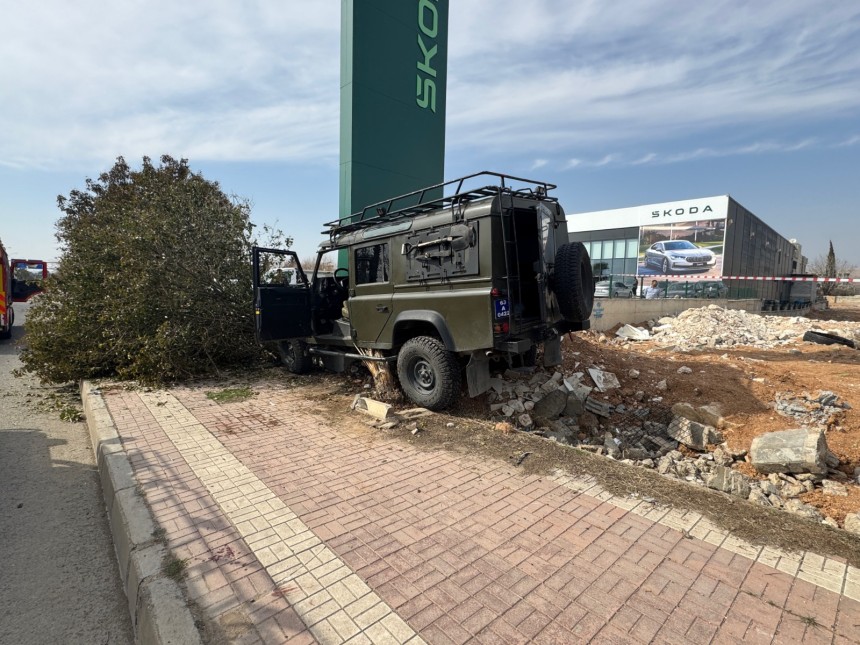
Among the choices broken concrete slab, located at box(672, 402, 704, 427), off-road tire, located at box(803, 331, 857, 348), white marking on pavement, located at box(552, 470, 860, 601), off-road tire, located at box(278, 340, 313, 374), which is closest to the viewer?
white marking on pavement, located at box(552, 470, 860, 601)

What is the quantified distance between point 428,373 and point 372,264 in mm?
1766

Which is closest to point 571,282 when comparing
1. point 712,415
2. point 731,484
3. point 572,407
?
point 572,407

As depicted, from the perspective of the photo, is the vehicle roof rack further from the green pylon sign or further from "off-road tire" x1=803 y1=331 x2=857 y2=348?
"off-road tire" x1=803 y1=331 x2=857 y2=348

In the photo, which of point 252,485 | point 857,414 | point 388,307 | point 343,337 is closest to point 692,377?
point 857,414

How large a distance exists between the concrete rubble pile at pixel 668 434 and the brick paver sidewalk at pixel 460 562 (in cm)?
141

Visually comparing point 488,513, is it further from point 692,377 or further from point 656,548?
point 692,377

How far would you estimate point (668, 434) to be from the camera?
6.00m

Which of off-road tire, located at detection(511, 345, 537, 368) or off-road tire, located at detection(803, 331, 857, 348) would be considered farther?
off-road tire, located at detection(803, 331, 857, 348)

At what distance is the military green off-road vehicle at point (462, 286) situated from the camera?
502 cm

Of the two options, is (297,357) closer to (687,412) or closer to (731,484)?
(687,412)

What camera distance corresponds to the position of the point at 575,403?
250 inches

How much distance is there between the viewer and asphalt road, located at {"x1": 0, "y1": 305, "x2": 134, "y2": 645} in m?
2.61

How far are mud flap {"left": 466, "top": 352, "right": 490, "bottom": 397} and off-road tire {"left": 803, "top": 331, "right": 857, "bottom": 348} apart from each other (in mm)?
11689

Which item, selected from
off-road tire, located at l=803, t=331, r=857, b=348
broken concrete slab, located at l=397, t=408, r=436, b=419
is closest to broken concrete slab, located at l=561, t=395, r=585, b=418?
broken concrete slab, located at l=397, t=408, r=436, b=419
